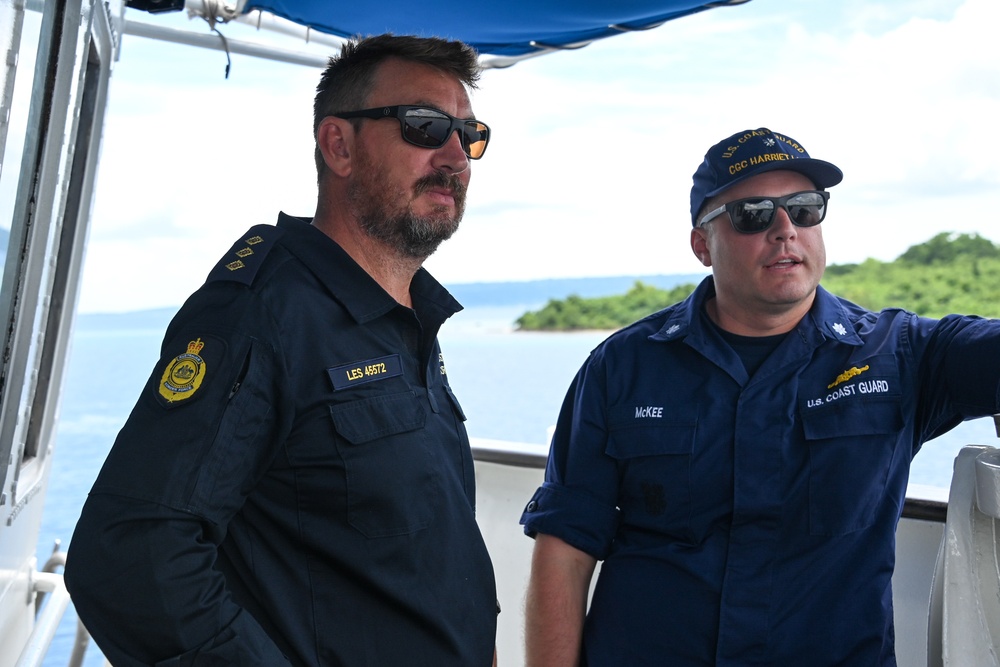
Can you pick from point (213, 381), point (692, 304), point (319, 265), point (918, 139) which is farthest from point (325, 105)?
point (918, 139)

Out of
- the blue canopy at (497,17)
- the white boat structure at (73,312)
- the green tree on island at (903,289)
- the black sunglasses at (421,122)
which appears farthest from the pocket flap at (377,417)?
the green tree on island at (903,289)

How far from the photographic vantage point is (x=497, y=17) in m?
3.09

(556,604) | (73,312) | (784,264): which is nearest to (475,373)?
(73,312)

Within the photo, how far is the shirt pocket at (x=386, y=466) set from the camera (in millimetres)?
1364

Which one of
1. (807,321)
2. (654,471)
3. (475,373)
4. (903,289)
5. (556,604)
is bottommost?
(475,373)

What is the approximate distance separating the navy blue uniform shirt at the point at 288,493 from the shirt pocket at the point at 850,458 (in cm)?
75

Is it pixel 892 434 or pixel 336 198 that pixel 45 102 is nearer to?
pixel 336 198

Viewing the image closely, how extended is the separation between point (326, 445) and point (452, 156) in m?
0.63

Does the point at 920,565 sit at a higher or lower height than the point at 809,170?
lower

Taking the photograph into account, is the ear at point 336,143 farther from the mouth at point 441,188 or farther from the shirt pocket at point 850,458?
the shirt pocket at point 850,458

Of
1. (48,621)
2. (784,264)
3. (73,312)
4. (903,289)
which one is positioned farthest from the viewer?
(903,289)

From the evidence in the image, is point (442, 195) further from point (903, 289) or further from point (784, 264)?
point (903, 289)

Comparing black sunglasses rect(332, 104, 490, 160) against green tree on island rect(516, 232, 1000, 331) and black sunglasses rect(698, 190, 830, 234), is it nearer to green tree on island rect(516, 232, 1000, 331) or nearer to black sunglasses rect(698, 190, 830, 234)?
black sunglasses rect(698, 190, 830, 234)

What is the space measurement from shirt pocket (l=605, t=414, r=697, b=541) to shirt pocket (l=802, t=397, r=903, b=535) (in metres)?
0.26
